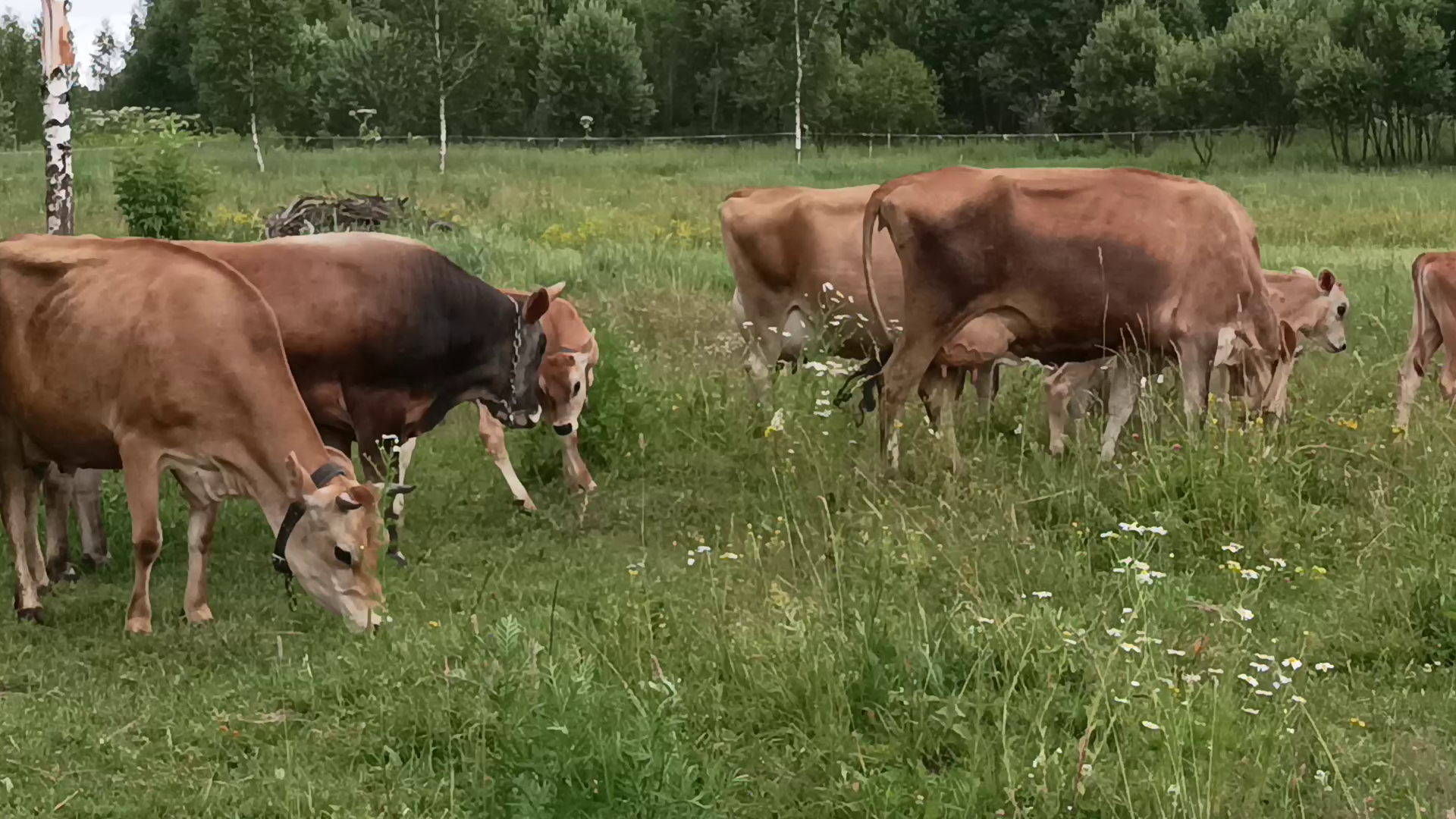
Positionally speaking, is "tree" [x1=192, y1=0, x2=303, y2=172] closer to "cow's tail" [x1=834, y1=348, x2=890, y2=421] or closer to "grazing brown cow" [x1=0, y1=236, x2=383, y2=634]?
"cow's tail" [x1=834, y1=348, x2=890, y2=421]

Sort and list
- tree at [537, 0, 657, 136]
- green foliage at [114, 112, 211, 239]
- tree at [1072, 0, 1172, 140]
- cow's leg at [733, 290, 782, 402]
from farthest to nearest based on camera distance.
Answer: tree at [537, 0, 657, 136]
tree at [1072, 0, 1172, 140]
green foliage at [114, 112, 211, 239]
cow's leg at [733, 290, 782, 402]

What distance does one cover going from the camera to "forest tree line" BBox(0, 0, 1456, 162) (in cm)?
3891

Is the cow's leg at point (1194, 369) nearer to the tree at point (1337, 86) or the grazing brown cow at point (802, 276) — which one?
the grazing brown cow at point (802, 276)

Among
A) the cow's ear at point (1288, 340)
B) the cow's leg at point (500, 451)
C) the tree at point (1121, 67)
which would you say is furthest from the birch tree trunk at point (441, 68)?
the cow's ear at point (1288, 340)

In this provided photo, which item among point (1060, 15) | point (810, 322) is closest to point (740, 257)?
point (810, 322)

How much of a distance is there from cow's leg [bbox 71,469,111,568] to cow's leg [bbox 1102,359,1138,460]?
5631 millimetres

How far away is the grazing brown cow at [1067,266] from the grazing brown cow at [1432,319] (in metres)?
1.97

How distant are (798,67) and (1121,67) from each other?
14291 mm

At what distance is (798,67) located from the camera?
43312mm

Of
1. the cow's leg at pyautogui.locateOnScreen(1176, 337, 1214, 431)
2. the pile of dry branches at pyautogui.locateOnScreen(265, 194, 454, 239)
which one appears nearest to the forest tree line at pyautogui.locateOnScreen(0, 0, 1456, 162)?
the pile of dry branches at pyautogui.locateOnScreen(265, 194, 454, 239)

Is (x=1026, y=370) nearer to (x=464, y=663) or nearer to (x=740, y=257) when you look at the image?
(x=740, y=257)

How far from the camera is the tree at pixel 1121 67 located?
49594mm

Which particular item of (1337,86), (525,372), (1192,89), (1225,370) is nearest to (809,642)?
(525,372)

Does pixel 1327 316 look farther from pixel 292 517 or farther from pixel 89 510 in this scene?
pixel 89 510
